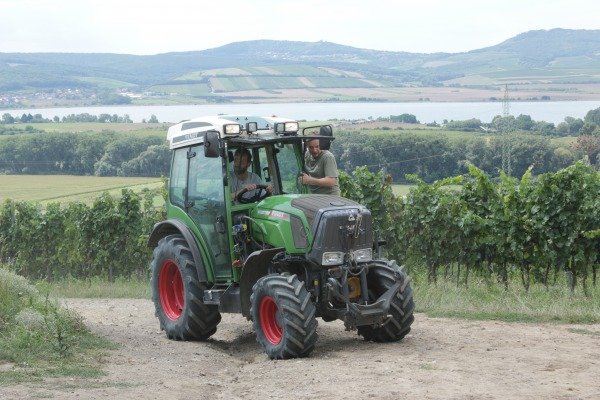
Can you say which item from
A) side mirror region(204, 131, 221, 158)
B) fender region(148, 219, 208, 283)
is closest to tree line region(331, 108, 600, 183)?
fender region(148, 219, 208, 283)

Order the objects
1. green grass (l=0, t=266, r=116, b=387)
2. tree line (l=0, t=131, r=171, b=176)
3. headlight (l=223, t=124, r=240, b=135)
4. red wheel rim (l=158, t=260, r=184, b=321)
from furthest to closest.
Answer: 1. tree line (l=0, t=131, r=171, b=176)
2. red wheel rim (l=158, t=260, r=184, b=321)
3. headlight (l=223, t=124, r=240, b=135)
4. green grass (l=0, t=266, r=116, b=387)

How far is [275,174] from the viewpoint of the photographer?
1222 centimetres

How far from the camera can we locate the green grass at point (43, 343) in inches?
385

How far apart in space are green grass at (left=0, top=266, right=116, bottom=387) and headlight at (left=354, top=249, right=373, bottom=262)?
295 centimetres

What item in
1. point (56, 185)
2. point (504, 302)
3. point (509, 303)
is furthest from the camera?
point (56, 185)

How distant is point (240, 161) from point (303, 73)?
7069 centimetres

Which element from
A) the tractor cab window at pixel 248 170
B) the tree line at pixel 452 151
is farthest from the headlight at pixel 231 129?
the tree line at pixel 452 151

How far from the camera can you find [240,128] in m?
11.9

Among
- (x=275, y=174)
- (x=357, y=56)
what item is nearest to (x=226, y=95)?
(x=275, y=174)

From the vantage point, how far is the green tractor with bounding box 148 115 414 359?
35.4 ft

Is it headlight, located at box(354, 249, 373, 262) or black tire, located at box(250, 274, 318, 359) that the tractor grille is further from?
black tire, located at box(250, 274, 318, 359)

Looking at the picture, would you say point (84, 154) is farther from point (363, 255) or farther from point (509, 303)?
point (363, 255)

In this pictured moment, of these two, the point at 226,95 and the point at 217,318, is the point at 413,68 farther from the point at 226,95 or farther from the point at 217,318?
the point at 217,318

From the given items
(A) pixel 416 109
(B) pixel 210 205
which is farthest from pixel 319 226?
(A) pixel 416 109
